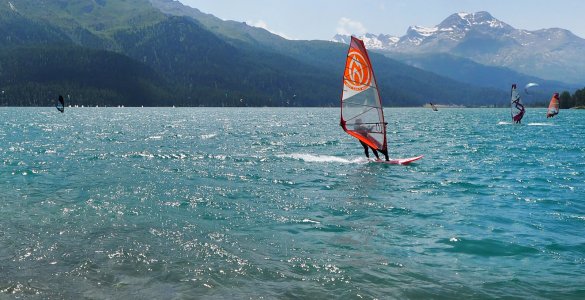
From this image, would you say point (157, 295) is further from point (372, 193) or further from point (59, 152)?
point (59, 152)

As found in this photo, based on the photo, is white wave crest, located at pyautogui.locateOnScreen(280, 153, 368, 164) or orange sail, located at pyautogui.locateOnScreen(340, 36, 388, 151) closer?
orange sail, located at pyautogui.locateOnScreen(340, 36, 388, 151)

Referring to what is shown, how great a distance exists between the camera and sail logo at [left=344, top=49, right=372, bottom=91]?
3816 centimetres

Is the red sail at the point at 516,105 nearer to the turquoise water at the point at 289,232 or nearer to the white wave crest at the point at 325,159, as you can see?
the white wave crest at the point at 325,159

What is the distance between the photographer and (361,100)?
3938 centimetres

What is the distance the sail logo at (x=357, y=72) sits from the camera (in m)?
38.2

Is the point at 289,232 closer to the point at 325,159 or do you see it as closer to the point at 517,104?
the point at 325,159

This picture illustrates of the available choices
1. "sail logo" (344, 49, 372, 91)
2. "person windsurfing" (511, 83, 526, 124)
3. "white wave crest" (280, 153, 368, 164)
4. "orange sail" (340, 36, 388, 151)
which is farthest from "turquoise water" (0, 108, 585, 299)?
"person windsurfing" (511, 83, 526, 124)

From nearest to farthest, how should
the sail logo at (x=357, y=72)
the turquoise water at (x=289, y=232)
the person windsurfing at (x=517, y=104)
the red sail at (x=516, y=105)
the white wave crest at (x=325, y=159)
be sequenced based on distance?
the turquoise water at (x=289, y=232) → the sail logo at (x=357, y=72) → the white wave crest at (x=325, y=159) → the person windsurfing at (x=517, y=104) → the red sail at (x=516, y=105)

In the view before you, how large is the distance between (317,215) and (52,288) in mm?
12305

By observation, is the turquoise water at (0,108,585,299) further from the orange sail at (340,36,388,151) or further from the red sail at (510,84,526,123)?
the red sail at (510,84,526,123)

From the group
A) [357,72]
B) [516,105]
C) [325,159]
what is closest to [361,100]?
[357,72]

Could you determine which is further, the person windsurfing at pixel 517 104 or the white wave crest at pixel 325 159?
the person windsurfing at pixel 517 104

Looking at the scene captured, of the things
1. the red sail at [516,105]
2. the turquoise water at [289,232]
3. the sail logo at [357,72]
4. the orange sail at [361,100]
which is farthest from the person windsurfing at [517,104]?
the sail logo at [357,72]

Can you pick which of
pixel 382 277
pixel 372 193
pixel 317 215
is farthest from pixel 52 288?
pixel 372 193
